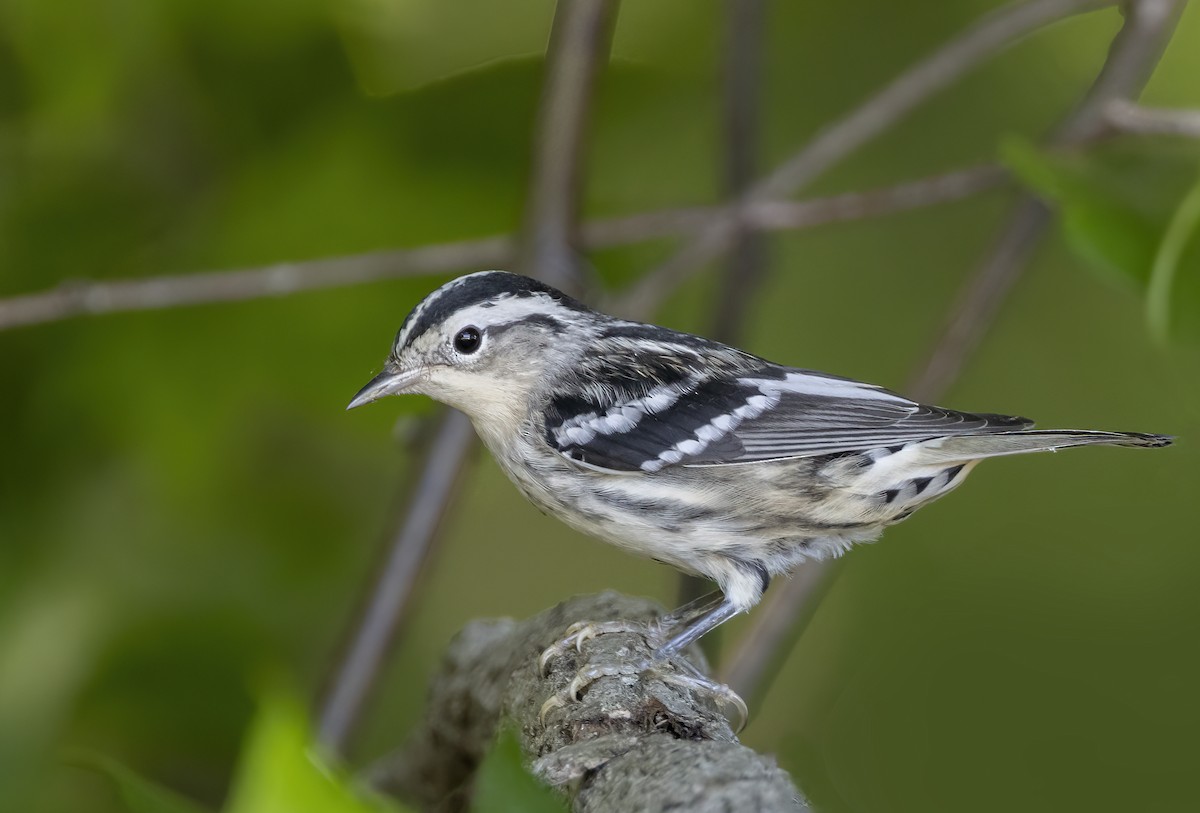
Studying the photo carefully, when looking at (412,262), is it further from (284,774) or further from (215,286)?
(284,774)

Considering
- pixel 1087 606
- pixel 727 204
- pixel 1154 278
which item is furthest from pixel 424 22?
pixel 1087 606

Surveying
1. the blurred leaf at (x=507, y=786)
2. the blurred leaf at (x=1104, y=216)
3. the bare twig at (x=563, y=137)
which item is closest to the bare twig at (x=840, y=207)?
the bare twig at (x=563, y=137)

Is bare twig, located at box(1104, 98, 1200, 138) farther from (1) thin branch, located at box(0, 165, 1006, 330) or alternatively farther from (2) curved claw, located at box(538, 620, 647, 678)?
(2) curved claw, located at box(538, 620, 647, 678)

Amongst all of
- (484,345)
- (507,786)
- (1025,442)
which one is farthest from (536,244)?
(507,786)

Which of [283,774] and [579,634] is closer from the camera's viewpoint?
[283,774]

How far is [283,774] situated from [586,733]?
2.78 feet

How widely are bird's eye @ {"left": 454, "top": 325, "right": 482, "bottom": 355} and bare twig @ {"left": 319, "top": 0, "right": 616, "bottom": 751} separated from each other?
43 centimetres

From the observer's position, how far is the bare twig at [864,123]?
260 cm

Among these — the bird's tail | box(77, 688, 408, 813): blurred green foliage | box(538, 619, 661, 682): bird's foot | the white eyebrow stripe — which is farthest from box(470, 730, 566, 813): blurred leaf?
the bird's tail

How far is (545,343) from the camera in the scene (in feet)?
7.18

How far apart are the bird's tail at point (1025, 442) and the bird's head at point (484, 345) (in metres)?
0.69

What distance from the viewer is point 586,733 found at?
1519 mm

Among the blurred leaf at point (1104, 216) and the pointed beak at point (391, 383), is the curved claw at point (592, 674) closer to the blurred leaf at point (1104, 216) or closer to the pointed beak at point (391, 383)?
the pointed beak at point (391, 383)

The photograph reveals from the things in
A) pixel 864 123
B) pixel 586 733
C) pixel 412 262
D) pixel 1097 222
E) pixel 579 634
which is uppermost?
pixel 864 123
